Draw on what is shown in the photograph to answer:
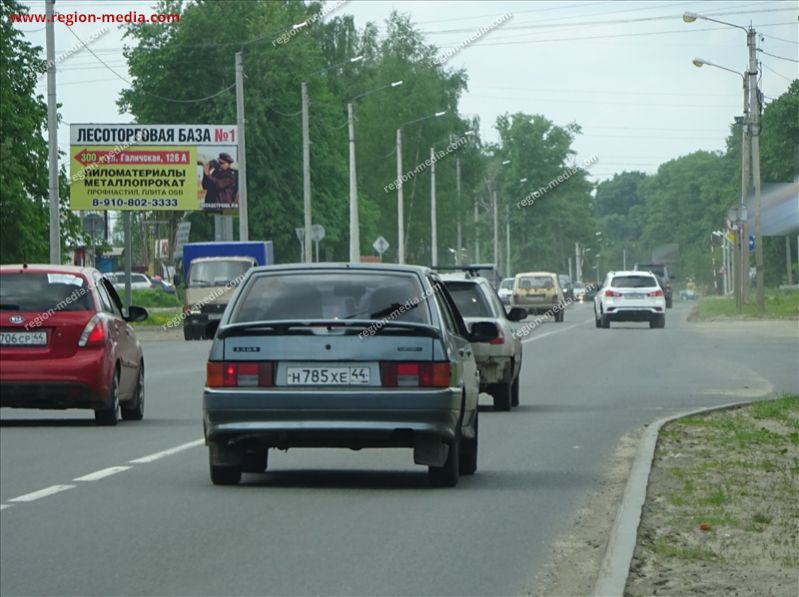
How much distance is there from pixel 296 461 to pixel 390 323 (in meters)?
3.05

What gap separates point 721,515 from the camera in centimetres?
1173

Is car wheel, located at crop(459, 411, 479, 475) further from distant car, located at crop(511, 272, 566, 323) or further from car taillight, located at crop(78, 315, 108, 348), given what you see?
distant car, located at crop(511, 272, 566, 323)

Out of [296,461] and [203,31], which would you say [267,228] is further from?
[296,461]

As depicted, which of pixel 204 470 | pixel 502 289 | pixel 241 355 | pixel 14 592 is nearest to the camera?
pixel 14 592

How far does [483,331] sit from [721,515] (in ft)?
10.4

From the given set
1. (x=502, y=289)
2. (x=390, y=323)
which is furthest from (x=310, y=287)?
(x=502, y=289)

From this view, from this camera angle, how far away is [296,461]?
15719 mm

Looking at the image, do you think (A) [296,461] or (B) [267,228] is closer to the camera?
(A) [296,461]

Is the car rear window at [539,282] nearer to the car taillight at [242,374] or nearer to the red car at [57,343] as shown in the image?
→ the red car at [57,343]

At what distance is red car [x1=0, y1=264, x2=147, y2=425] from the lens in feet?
63.0

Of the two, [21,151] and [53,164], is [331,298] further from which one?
[21,151]

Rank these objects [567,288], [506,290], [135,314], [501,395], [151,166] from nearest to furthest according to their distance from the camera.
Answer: [135,314]
[501,395]
[151,166]
[506,290]
[567,288]

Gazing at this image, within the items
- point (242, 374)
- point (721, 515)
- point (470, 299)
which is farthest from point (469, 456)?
point (470, 299)

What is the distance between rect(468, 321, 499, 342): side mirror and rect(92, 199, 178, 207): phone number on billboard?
49.1 m
